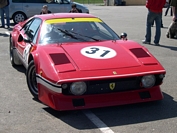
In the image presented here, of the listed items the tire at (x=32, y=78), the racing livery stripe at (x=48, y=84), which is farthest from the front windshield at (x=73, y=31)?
the racing livery stripe at (x=48, y=84)

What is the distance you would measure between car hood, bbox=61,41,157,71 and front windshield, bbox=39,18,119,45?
0.91 ft

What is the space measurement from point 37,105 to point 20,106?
0.83ft

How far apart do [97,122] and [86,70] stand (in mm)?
727

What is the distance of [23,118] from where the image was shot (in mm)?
4969

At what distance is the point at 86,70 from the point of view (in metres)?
5.00

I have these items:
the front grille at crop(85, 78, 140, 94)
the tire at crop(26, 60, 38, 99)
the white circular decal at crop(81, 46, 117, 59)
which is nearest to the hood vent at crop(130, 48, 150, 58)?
the white circular decal at crop(81, 46, 117, 59)

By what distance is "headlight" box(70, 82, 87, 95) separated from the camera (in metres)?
4.84

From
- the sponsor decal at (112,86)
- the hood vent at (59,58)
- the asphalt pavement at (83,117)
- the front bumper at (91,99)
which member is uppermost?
the hood vent at (59,58)

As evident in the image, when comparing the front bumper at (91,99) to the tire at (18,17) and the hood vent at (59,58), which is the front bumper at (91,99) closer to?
the hood vent at (59,58)

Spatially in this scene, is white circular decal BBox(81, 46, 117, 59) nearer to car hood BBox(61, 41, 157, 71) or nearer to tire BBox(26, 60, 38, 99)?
car hood BBox(61, 41, 157, 71)

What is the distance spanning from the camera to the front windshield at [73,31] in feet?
20.2

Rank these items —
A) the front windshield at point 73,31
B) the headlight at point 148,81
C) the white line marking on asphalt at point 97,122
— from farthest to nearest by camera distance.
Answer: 1. the front windshield at point 73,31
2. the headlight at point 148,81
3. the white line marking on asphalt at point 97,122

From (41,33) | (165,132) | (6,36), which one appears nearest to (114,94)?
(165,132)

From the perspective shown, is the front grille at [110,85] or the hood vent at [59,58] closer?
the front grille at [110,85]
